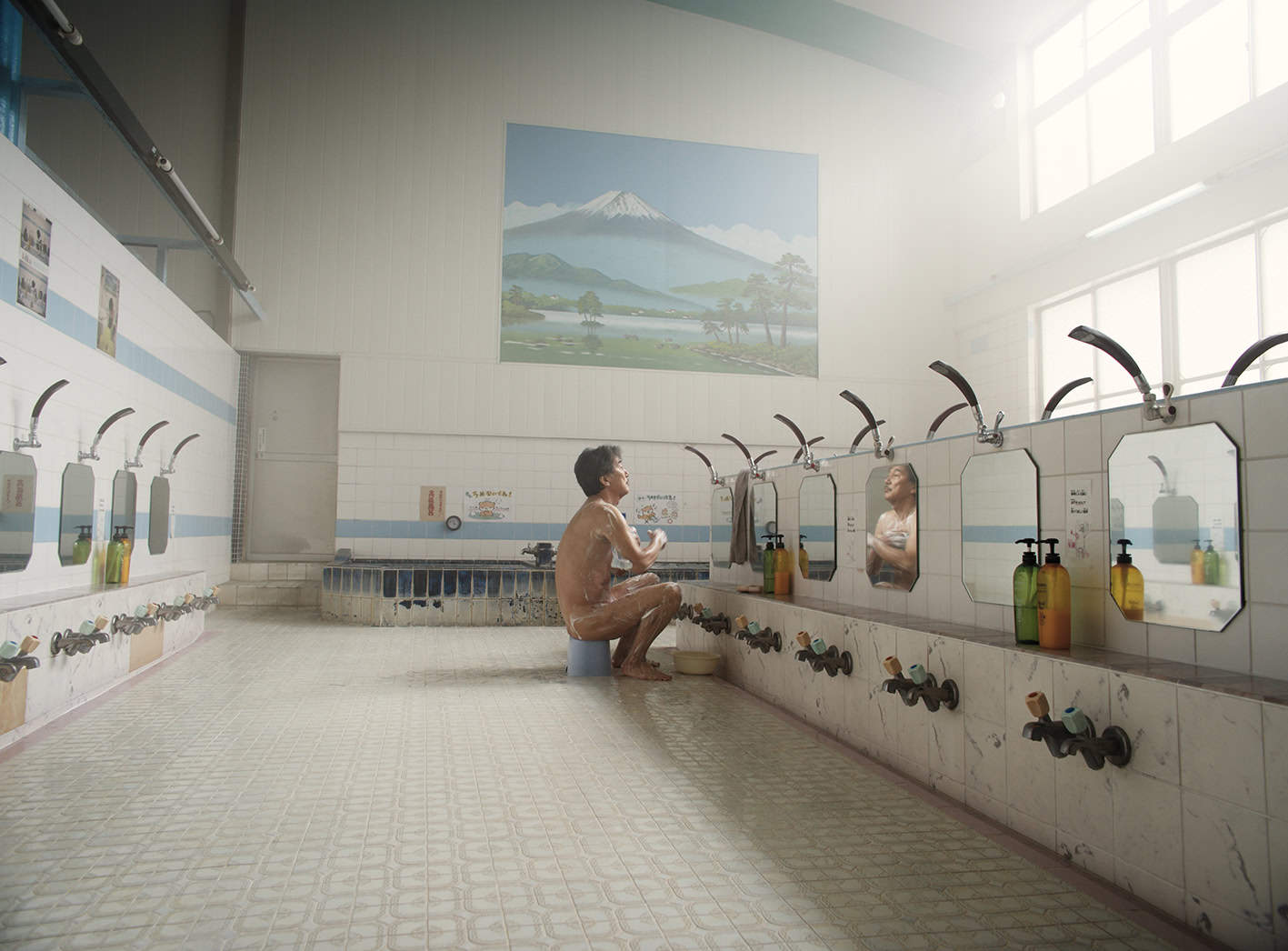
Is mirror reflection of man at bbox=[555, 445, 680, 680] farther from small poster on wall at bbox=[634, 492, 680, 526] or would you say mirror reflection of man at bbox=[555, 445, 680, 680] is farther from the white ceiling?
the white ceiling

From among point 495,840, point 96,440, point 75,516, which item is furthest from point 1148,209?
point 75,516

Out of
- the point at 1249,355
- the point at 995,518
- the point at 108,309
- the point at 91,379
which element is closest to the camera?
the point at 1249,355

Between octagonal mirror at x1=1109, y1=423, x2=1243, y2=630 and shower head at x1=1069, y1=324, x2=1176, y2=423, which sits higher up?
shower head at x1=1069, y1=324, x2=1176, y2=423

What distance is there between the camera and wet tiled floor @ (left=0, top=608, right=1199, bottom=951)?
5.80 ft

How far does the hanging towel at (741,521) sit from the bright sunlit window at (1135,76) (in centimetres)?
500

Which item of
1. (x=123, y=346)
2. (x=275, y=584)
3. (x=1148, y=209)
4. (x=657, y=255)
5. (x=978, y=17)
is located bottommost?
(x=275, y=584)

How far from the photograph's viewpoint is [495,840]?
7.54ft

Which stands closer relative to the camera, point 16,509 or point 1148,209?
point 16,509

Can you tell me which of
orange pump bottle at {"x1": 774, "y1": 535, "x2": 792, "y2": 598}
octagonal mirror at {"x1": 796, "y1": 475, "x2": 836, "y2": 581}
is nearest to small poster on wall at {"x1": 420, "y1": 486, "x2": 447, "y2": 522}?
orange pump bottle at {"x1": 774, "y1": 535, "x2": 792, "y2": 598}

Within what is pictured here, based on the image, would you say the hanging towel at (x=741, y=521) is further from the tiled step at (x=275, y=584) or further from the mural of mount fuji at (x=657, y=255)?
the tiled step at (x=275, y=584)

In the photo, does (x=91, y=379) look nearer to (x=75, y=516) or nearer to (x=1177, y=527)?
(x=75, y=516)

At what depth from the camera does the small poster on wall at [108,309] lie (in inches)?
191

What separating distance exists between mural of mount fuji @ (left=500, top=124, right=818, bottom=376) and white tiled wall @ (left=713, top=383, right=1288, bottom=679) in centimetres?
603

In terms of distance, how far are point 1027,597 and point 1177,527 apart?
50 cm
